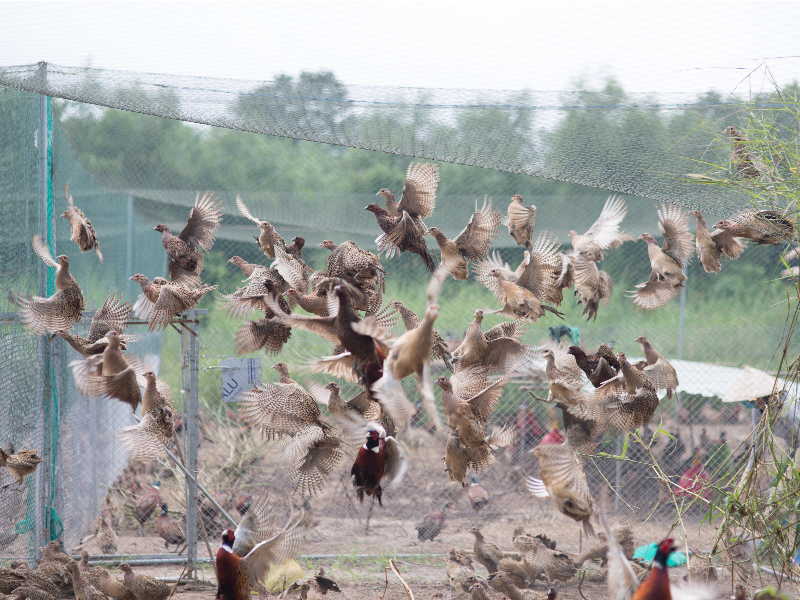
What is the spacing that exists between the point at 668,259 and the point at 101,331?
10.8ft

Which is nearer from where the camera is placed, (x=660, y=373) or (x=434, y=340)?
(x=434, y=340)

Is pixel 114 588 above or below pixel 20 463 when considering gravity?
below

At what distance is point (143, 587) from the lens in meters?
4.13

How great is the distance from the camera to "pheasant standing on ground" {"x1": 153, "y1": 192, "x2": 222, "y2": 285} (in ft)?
12.1

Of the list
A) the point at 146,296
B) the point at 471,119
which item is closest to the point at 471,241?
the point at 471,119

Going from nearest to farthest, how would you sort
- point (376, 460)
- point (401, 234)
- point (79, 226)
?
1. point (376, 460)
2. point (401, 234)
3. point (79, 226)

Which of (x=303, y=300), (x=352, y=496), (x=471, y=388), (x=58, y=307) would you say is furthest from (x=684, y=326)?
(x=58, y=307)

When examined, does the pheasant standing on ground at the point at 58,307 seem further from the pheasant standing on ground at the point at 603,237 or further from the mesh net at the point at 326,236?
the pheasant standing on ground at the point at 603,237

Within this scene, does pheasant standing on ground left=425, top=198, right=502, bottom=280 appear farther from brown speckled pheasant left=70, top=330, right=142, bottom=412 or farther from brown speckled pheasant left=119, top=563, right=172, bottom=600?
brown speckled pheasant left=119, top=563, right=172, bottom=600

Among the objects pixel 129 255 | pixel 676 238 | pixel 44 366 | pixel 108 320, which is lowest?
pixel 44 366

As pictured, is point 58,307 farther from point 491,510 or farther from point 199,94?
point 491,510

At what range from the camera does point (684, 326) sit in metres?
7.29

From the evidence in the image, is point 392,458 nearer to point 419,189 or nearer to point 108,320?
point 419,189

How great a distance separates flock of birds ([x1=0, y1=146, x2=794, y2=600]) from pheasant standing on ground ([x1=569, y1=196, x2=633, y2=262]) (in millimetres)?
18
